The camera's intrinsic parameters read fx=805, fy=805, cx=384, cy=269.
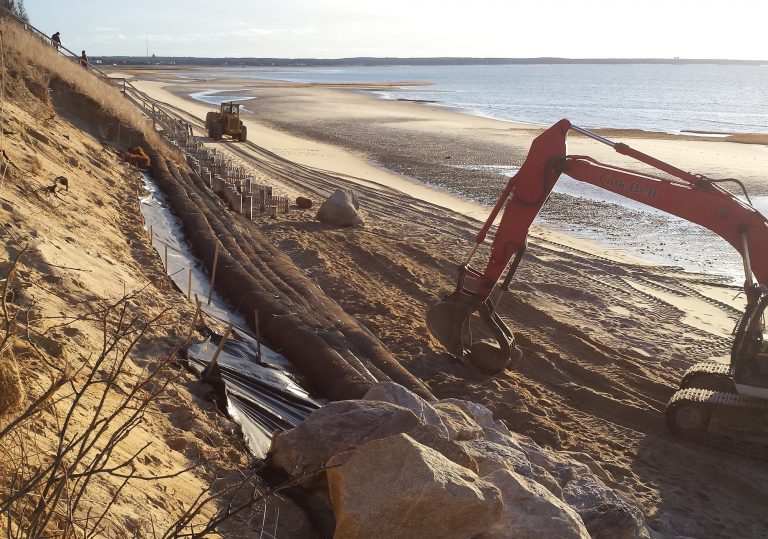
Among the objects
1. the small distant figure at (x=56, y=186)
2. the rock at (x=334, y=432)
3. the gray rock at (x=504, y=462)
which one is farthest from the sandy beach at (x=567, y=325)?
the small distant figure at (x=56, y=186)

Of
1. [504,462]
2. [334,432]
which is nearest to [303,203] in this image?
[334,432]

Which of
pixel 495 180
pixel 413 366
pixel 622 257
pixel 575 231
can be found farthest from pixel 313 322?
pixel 495 180

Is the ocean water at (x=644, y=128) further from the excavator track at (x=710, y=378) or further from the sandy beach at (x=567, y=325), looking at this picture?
the excavator track at (x=710, y=378)

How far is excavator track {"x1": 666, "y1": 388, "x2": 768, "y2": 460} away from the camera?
923 cm

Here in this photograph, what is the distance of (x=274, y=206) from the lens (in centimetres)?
1925

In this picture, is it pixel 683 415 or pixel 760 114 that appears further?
pixel 760 114

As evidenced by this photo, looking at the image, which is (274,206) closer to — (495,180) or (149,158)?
(149,158)

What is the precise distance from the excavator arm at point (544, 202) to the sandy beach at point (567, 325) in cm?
57

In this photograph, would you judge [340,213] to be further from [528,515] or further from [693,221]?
[528,515]

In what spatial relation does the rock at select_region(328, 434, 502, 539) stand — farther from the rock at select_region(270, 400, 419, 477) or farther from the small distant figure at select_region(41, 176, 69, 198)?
the small distant figure at select_region(41, 176, 69, 198)

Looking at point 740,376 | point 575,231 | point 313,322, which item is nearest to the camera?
point 740,376

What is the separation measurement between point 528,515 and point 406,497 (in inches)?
42.7

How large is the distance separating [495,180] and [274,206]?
36.3ft

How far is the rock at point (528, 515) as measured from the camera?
544cm
